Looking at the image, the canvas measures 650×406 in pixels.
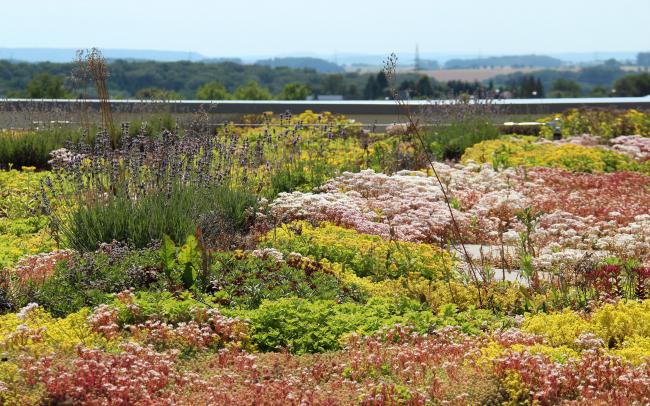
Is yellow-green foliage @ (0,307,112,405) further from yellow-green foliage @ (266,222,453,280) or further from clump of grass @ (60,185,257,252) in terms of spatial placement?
yellow-green foliage @ (266,222,453,280)

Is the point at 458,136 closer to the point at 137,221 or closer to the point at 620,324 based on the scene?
the point at 137,221

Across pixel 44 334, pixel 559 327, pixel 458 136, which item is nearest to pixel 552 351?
pixel 559 327

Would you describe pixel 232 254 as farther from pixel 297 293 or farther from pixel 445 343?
pixel 445 343

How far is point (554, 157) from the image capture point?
13.6 metres

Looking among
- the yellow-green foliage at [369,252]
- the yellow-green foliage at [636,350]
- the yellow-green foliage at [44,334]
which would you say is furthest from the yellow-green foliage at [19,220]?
the yellow-green foliage at [636,350]

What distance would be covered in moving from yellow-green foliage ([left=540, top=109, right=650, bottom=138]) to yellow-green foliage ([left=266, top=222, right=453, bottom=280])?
9183mm

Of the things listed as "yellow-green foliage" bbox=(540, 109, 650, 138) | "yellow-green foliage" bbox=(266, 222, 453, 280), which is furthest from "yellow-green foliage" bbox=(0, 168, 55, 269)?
"yellow-green foliage" bbox=(540, 109, 650, 138)

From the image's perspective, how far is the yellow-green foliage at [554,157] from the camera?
13.3 m

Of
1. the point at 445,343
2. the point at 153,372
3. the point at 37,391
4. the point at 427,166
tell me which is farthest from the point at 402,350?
the point at 427,166

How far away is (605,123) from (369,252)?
10420 mm

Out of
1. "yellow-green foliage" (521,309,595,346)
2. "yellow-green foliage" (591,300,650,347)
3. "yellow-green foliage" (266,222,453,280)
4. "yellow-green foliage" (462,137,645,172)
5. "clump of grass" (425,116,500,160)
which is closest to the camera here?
"yellow-green foliage" (521,309,595,346)

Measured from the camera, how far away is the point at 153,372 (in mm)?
4934

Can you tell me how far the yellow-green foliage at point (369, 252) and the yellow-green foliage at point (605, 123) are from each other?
918 centimetres

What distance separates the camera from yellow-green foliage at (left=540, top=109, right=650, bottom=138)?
16.9 m
